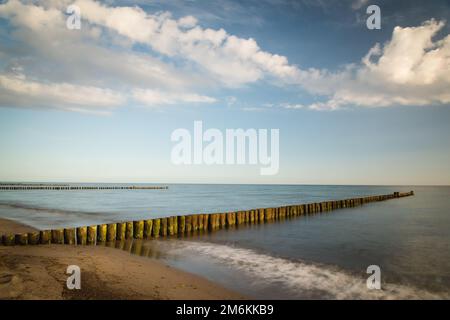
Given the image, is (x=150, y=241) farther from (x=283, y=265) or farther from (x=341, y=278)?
(x=341, y=278)

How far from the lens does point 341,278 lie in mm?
9211

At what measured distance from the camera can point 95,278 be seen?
742 centimetres

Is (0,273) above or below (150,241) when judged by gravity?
above

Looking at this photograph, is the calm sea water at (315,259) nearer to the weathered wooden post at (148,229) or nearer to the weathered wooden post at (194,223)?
the weathered wooden post at (148,229)

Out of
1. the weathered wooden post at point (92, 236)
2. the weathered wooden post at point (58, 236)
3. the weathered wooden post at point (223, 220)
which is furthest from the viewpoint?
the weathered wooden post at point (223, 220)

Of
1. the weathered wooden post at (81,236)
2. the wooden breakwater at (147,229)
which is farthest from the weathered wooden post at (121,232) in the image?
the weathered wooden post at (81,236)

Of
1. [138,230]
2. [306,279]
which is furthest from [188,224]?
[306,279]

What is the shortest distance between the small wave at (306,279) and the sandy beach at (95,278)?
1.87m

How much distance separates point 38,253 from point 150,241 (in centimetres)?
531

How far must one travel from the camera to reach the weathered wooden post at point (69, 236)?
39.2ft

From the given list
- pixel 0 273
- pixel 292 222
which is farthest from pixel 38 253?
pixel 292 222
